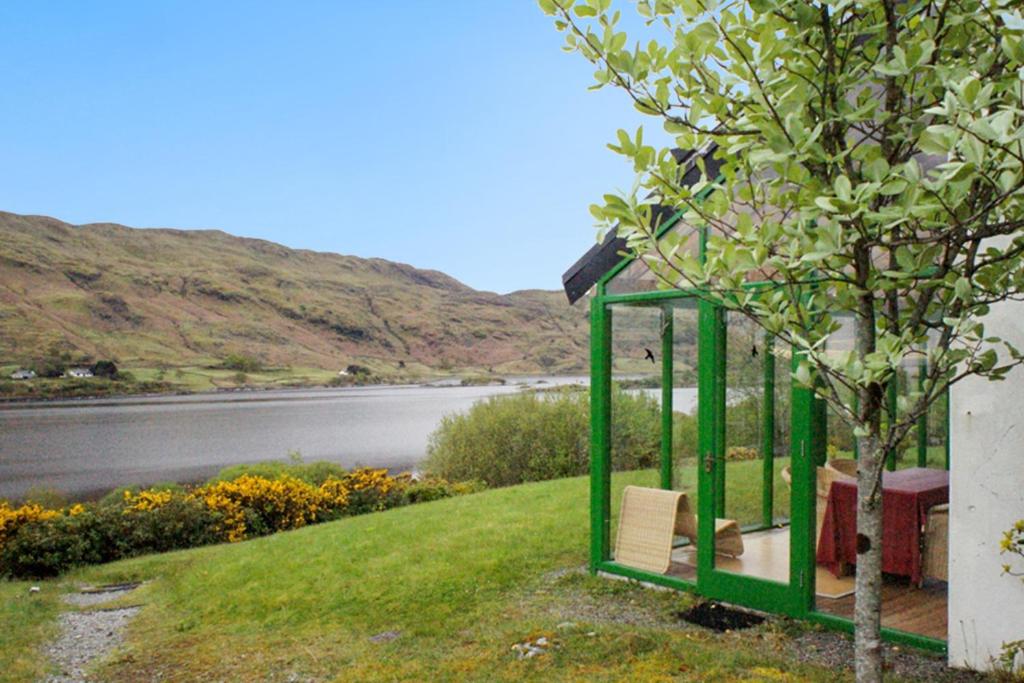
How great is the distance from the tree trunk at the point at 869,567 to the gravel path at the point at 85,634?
6156 millimetres

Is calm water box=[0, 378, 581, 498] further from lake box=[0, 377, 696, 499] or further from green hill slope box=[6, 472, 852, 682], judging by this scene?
green hill slope box=[6, 472, 852, 682]

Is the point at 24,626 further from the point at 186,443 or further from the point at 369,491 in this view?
the point at 186,443

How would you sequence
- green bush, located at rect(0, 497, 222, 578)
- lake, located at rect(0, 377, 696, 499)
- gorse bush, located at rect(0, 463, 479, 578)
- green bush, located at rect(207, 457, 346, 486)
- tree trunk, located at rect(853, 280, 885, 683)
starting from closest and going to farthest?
tree trunk, located at rect(853, 280, 885, 683), green bush, located at rect(0, 497, 222, 578), gorse bush, located at rect(0, 463, 479, 578), green bush, located at rect(207, 457, 346, 486), lake, located at rect(0, 377, 696, 499)

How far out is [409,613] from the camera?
7.17m

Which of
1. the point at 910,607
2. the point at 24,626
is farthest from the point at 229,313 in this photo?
the point at 910,607

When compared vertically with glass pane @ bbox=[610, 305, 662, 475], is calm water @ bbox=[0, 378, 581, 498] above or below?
below

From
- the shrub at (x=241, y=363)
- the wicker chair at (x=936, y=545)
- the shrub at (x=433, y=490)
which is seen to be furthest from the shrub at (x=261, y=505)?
the shrub at (x=241, y=363)

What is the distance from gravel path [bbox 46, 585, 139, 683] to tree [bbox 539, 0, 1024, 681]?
6340 mm

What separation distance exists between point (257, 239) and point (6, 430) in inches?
5268

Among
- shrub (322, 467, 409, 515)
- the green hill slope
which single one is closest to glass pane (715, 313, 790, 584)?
the green hill slope

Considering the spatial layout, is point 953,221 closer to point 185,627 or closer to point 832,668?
point 832,668

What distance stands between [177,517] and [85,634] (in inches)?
177

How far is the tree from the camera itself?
7.80 feet

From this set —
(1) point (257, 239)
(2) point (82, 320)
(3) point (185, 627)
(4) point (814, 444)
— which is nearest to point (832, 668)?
(4) point (814, 444)
